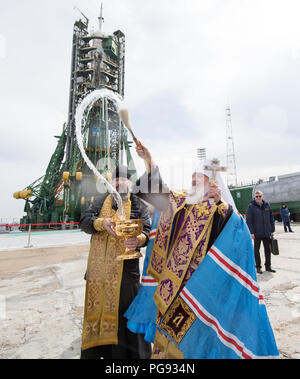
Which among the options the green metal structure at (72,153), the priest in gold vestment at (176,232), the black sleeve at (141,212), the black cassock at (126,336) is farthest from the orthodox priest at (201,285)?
the green metal structure at (72,153)

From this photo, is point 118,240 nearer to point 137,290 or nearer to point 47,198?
point 137,290

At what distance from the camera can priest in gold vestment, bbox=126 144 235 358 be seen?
1586 mm

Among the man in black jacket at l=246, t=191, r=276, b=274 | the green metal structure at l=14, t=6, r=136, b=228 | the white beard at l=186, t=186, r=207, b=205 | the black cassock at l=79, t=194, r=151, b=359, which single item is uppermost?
the green metal structure at l=14, t=6, r=136, b=228

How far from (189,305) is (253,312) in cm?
42

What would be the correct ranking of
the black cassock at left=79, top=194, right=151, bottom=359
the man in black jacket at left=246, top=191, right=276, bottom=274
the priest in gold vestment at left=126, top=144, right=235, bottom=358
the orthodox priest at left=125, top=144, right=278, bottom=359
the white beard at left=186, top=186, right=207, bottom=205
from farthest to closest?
the man in black jacket at left=246, top=191, right=276, bottom=274 → the black cassock at left=79, top=194, right=151, bottom=359 → the white beard at left=186, top=186, right=207, bottom=205 → the priest in gold vestment at left=126, top=144, right=235, bottom=358 → the orthodox priest at left=125, top=144, right=278, bottom=359

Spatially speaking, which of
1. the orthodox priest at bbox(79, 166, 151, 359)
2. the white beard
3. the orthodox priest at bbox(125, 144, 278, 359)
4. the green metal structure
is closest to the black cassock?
→ the orthodox priest at bbox(79, 166, 151, 359)

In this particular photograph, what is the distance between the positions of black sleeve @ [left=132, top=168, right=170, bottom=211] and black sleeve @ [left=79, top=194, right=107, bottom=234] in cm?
58

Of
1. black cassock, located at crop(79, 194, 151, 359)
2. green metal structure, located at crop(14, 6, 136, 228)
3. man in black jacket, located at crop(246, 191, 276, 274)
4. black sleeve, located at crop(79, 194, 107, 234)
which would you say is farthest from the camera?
green metal structure, located at crop(14, 6, 136, 228)

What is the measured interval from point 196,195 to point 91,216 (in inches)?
43.5

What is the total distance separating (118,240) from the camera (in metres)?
2.15

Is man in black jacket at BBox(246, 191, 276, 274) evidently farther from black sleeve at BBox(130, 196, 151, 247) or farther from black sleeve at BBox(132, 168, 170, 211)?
black sleeve at BBox(132, 168, 170, 211)

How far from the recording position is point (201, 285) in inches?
58.6

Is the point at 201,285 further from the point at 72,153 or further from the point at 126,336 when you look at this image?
the point at 72,153

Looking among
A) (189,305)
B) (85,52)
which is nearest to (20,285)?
(189,305)
